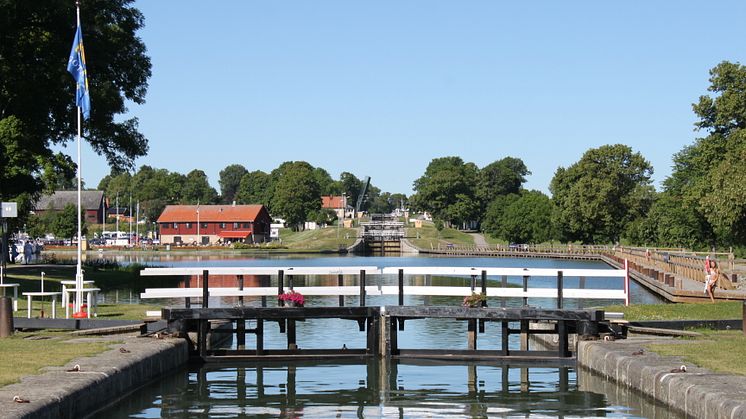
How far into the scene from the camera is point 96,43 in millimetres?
51531

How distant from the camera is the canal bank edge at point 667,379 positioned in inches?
620

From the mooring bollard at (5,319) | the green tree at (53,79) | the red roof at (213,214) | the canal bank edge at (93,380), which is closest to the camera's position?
the canal bank edge at (93,380)

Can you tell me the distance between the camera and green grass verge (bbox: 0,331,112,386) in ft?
60.1

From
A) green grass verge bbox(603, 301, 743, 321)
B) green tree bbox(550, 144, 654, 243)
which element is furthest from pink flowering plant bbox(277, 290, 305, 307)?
green tree bbox(550, 144, 654, 243)

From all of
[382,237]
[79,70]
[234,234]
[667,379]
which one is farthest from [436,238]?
[667,379]

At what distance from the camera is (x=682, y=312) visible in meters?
31.8

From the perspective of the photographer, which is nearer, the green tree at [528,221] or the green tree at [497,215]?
the green tree at [528,221]

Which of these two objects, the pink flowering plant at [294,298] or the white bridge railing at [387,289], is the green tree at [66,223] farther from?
→ the pink flowering plant at [294,298]

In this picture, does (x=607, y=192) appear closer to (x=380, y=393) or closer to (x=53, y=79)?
(x=53, y=79)

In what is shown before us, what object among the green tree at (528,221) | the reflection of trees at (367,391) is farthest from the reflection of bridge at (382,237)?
the reflection of trees at (367,391)

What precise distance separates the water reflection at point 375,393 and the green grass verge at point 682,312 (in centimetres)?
617

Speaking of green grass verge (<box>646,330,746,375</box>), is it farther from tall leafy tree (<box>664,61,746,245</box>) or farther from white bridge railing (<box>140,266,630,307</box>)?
tall leafy tree (<box>664,61,746,245</box>)

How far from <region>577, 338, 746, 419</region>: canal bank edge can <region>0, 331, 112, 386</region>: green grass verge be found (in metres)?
10.6

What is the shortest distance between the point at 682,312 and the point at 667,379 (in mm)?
13796
